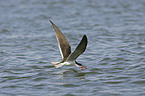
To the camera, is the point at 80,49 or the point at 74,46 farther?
the point at 74,46

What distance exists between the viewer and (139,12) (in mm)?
15164

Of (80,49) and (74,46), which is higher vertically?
(80,49)

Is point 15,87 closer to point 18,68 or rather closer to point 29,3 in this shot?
point 18,68

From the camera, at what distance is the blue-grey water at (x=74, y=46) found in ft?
22.6

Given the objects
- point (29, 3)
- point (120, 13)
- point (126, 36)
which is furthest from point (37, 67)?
point (29, 3)

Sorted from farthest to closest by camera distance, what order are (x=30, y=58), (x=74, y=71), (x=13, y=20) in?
(x=13, y=20) → (x=30, y=58) → (x=74, y=71)

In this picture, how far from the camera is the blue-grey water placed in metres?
6.90

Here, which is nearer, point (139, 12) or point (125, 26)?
point (125, 26)

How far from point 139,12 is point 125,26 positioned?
8.86 ft

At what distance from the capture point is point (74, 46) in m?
10.5

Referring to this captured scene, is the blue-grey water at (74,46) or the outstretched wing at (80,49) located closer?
the outstretched wing at (80,49)

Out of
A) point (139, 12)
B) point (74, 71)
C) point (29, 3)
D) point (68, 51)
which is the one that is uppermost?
point (29, 3)

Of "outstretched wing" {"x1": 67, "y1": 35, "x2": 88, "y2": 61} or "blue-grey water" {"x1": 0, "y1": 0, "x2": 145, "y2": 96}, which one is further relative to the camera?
"blue-grey water" {"x1": 0, "y1": 0, "x2": 145, "y2": 96}

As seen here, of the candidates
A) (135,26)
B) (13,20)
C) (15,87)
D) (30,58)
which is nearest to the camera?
(15,87)
